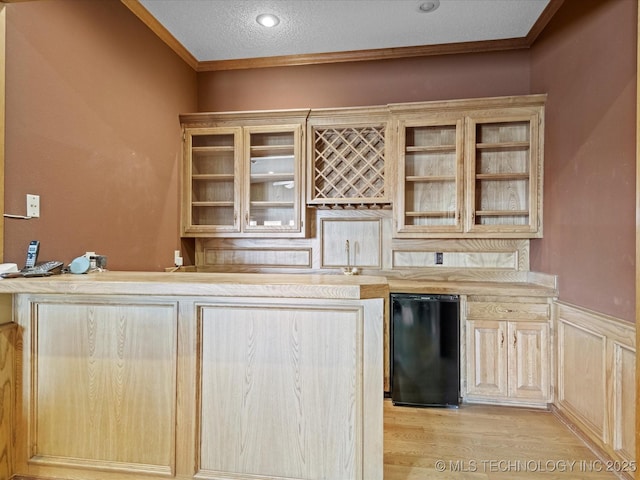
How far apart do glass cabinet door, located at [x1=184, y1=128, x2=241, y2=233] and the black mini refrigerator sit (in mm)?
1733

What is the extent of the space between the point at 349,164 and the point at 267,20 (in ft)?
4.34

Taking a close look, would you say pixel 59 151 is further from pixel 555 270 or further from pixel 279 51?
pixel 555 270

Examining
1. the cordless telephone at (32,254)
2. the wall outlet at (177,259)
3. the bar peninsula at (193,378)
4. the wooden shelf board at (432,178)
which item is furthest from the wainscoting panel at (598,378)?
the wall outlet at (177,259)

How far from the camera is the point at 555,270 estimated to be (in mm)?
2668

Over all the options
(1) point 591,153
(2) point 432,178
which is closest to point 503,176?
(2) point 432,178

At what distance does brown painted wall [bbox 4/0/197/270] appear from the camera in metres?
1.77

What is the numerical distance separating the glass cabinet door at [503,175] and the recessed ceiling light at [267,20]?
1797mm

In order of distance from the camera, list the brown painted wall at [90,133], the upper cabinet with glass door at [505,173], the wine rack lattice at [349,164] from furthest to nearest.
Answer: the wine rack lattice at [349,164] < the upper cabinet with glass door at [505,173] < the brown painted wall at [90,133]

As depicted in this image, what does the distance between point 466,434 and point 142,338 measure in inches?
82.2

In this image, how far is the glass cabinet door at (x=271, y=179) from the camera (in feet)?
10.5

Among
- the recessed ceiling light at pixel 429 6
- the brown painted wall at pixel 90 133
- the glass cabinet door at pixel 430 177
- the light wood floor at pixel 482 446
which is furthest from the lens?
the glass cabinet door at pixel 430 177

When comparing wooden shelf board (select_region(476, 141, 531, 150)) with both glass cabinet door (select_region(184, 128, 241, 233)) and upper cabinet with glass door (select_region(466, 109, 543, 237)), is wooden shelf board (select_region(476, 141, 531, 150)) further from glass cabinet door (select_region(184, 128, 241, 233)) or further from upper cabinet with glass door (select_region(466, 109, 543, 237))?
glass cabinet door (select_region(184, 128, 241, 233))

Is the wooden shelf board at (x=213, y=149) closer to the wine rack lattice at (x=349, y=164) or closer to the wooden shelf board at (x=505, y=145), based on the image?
the wine rack lattice at (x=349, y=164)

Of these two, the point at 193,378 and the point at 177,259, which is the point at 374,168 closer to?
the point at 177,259
